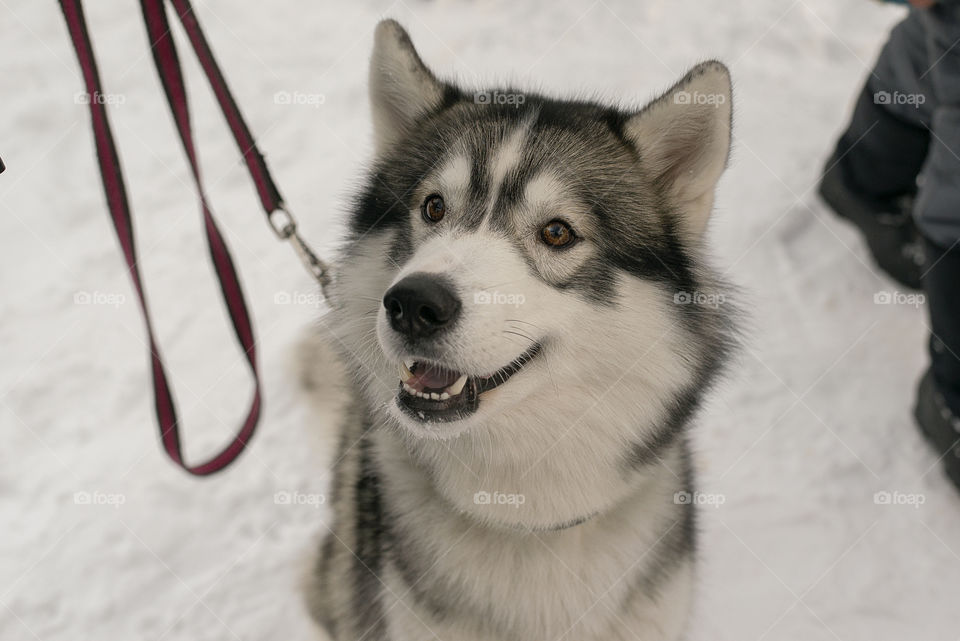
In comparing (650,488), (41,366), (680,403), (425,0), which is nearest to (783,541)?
(650,488)

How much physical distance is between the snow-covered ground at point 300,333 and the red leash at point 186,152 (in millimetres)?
285

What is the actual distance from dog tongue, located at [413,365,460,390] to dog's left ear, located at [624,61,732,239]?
81 cm

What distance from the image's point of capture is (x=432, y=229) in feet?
6.59

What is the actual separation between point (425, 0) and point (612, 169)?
14.8 ft

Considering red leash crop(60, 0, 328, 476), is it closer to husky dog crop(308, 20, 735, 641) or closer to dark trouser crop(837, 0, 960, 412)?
husky dog crop(308, 20, 735, 641)

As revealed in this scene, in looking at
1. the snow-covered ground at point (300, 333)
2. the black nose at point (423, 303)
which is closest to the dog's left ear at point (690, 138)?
the snow-covered ground at point (300, 333)

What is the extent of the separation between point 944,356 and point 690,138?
6.62 feet

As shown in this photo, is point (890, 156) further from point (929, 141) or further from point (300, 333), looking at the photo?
point (300, 333)

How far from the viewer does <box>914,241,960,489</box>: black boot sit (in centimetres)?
309

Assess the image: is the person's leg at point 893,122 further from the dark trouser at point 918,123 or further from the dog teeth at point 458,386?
the dog teeth at point 458,386

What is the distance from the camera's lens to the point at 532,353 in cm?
184

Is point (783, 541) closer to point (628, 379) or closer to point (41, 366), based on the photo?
point (628, 379)

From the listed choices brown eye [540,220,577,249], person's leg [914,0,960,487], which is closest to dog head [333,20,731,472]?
brown eye [540,220,577,249]

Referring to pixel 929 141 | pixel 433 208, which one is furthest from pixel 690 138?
pixel 929 141
